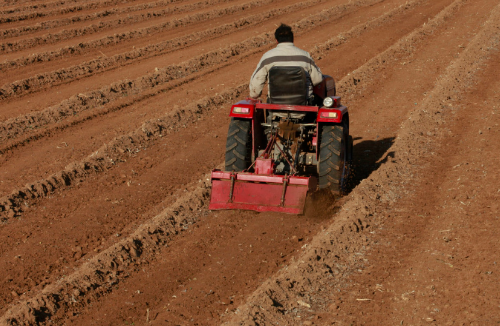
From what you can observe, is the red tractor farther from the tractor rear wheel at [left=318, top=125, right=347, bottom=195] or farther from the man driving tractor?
the man driving tractor

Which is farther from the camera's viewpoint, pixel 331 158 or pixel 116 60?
pixel 116 60

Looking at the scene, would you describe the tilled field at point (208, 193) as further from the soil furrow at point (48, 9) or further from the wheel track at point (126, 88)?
the soil furrow at point (48, 9)

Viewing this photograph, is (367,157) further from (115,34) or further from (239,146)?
(115,34)

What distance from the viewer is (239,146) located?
728cm

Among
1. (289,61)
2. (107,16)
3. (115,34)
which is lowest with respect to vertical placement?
(115,34)

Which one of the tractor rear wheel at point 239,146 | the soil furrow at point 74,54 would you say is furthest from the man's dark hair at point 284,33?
the soil furrow at point 74,54

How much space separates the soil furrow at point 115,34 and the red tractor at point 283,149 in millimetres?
11936

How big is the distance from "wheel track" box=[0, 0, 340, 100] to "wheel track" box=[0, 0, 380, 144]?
5.78 ft

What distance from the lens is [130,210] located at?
7570 millimetres

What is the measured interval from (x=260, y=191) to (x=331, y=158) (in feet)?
3.18

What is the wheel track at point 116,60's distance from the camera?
1371cm

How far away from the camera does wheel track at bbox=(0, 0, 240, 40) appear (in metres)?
19.1

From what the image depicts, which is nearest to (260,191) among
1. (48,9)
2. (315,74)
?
(315,74)

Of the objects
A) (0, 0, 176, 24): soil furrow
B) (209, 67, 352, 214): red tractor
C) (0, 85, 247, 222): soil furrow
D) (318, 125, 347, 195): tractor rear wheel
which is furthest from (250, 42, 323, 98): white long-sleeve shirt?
(0, 0, 176, 24): soil furrow
